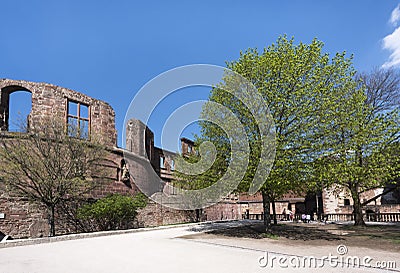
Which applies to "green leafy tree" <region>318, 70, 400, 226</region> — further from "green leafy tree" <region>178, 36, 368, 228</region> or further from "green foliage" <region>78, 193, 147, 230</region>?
"green foliage" <region>78, 193, 147, 230</region>

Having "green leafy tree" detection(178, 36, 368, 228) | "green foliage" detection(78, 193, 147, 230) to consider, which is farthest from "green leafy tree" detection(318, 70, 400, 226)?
"green foliage" detection(78, 193, 147, 230)

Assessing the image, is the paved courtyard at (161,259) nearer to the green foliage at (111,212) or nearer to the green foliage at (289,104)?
the green foliage at (289,104)

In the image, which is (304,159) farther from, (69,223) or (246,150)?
Result: (69,223)

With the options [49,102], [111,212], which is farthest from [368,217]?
[49,102]

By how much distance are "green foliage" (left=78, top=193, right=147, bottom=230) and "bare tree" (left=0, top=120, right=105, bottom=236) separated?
5.67 ft

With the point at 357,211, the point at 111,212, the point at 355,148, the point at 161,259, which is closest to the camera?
the point at 161,259

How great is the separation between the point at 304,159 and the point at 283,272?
8339 mm

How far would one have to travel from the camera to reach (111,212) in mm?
19609

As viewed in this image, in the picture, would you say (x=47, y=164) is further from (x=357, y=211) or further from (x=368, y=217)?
(x=368, y=217)

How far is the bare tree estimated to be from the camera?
53.6 feet

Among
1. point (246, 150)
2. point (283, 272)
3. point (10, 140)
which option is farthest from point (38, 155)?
point (283, 272)

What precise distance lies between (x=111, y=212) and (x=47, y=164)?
4941mm

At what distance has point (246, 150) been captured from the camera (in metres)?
15.1

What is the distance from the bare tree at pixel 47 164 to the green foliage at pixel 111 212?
1730mm
